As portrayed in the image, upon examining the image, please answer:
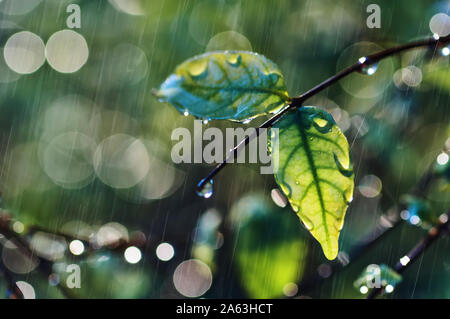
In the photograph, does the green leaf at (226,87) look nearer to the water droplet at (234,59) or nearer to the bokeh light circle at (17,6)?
the water droplet at (234,59)

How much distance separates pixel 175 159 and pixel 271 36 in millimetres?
932

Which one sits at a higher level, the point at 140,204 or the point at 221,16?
the point at 221,16

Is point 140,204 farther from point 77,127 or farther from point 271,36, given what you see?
point 271,36

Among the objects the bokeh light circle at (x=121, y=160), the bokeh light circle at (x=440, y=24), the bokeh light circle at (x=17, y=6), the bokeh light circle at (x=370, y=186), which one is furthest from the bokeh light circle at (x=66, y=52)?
the bokeh light circle at (x=440, y=24)

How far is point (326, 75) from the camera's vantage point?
1670mm

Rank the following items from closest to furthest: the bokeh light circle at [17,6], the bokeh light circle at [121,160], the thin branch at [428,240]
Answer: the thin branch at [428,240], the bokeh light circle at [17,6], the bokeh light circle at [121,160]

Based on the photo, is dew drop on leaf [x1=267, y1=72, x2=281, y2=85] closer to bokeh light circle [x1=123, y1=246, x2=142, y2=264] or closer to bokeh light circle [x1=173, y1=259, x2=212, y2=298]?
bokeh light circle [x1=123, y1=246, x2=142, y2=264]

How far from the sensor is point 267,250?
1.29 meters

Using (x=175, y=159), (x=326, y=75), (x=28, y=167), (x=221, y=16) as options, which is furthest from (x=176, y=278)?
(x=28, y=167)

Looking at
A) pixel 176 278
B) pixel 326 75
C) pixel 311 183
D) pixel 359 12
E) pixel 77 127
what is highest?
pixel 359 12

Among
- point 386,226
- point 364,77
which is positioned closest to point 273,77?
point 386,226

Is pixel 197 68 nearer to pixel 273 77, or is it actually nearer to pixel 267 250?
pixel 273 77

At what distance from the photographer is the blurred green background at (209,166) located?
1277mm
